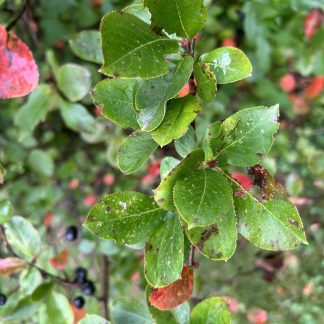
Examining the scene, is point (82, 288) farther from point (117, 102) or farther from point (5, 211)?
point (117, 102)

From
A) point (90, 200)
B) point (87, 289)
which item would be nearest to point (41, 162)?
point (90, 200)

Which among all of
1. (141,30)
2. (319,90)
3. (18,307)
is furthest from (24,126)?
(319,90)

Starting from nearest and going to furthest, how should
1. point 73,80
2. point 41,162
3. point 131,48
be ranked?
point 131,48 → point 73,80 → point 41,162

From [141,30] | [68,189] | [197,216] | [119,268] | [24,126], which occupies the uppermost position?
[141,30]

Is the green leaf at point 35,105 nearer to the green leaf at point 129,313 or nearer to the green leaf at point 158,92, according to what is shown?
the green leaf at point 129,313

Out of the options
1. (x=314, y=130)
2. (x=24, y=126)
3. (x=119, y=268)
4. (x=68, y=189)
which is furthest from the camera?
(x=314, y=130)

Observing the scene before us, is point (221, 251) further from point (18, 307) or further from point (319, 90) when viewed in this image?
point (319, 90)

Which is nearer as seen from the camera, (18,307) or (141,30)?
(141,30)
